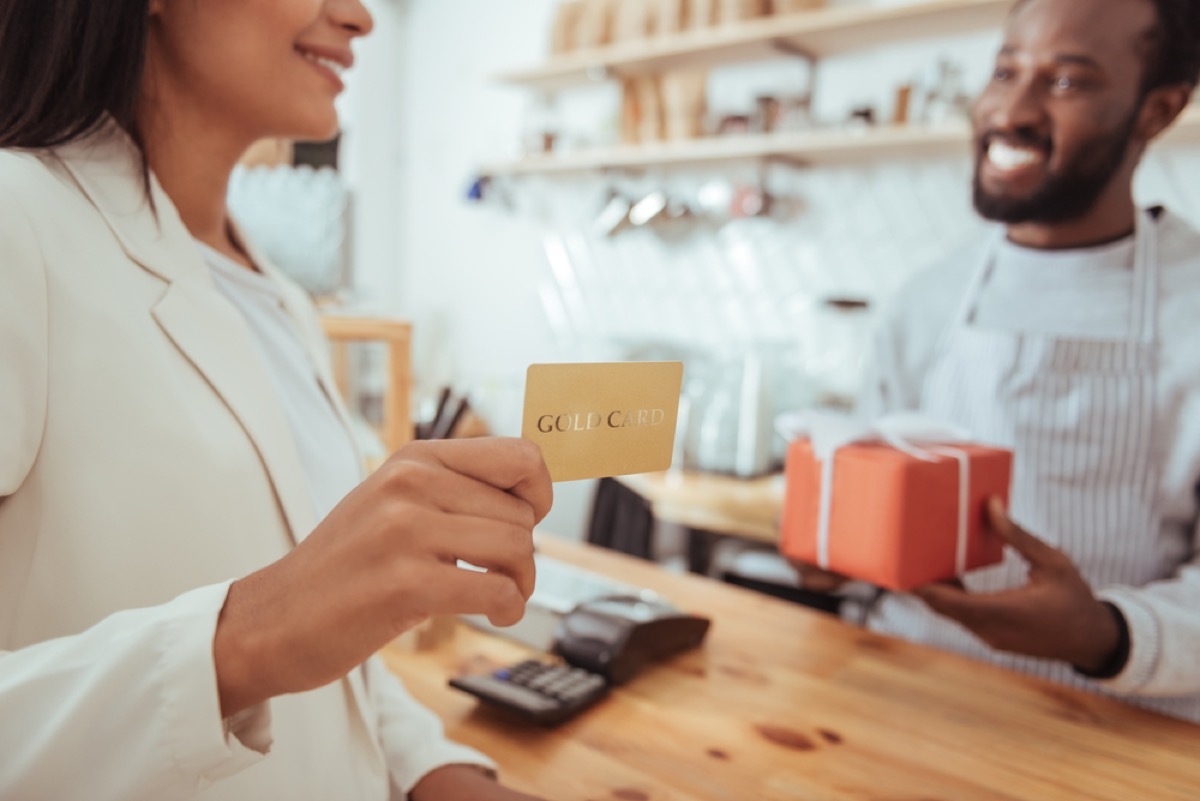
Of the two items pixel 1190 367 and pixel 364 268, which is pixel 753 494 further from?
pixel 364 268

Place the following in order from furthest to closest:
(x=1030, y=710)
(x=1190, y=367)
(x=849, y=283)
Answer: (x=849, y=283) < (x=1190, y=367) < (x=1030, y=710)

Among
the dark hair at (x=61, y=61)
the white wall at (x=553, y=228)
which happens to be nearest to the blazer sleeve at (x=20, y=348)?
the dark hair at (x=61, y=61)

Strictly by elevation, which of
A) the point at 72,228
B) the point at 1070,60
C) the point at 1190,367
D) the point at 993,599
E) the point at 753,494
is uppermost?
the point at 1070,60

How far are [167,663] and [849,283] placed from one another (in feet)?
8.78

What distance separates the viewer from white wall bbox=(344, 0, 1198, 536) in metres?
2.70

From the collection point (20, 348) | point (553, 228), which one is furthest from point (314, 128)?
point (553, 228)

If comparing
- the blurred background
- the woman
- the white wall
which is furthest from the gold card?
the white wall

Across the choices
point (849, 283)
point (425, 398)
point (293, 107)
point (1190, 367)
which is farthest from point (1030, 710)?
point (425, 398)

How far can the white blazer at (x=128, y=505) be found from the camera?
1.40ft

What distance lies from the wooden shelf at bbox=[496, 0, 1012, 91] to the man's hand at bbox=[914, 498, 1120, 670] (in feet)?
5.99

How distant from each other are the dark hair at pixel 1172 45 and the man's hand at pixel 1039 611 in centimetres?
77

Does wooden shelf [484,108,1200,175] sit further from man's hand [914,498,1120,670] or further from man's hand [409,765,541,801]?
man's hand [409,765,541,801]

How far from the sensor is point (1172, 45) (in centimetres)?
128

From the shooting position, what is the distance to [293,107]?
762 mm
